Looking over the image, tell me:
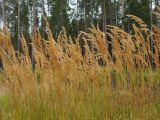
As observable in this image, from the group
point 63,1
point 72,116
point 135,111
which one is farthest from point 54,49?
point 63,1

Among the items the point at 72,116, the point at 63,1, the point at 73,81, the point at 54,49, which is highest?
the point at 63,1

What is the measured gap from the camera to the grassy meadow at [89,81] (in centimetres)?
392

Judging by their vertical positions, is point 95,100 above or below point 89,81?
below

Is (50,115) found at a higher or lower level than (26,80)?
lower

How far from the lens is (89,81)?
13.6ft

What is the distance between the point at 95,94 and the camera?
409 centimetres

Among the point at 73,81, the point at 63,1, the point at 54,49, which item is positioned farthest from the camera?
the point at 63,1

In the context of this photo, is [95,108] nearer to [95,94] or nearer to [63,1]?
[95,94]

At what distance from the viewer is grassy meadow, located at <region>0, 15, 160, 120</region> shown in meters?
3.92

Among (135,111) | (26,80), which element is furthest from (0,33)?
(135,111)

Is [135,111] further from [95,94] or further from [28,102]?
[28,102]

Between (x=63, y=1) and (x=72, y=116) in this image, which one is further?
(x=63, y=1)

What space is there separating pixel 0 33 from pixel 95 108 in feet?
4.32

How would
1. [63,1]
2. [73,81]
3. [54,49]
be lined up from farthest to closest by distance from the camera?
[63,1] < [73,81] < [54,49]
